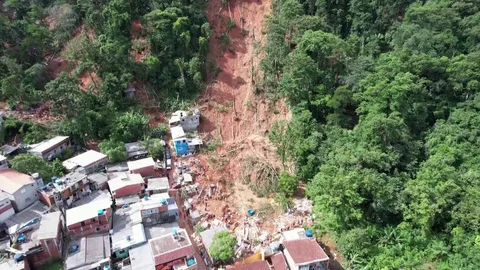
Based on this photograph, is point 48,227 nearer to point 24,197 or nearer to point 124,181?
point 24,197

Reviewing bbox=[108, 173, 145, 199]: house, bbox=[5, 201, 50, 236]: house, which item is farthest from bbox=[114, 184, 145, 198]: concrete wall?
bbox=[5, 201, 50, 236]: house

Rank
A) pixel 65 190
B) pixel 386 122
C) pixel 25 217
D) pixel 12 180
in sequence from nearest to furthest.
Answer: pixel 25 217
pixel 12 180
pixel 65 190
pixel 386 122

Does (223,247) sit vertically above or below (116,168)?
below

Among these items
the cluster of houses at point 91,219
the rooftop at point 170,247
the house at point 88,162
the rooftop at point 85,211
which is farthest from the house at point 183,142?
the rooftop at point 170,247

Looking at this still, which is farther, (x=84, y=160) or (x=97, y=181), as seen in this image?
(x=84, y=160)

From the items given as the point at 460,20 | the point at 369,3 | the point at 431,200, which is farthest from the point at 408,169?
the point at 369,3

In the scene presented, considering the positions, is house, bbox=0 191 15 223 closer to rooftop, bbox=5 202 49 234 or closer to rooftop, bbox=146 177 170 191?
rooftop, bbox=5 202 49 234

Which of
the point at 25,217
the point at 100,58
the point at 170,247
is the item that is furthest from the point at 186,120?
the point at 25,217
